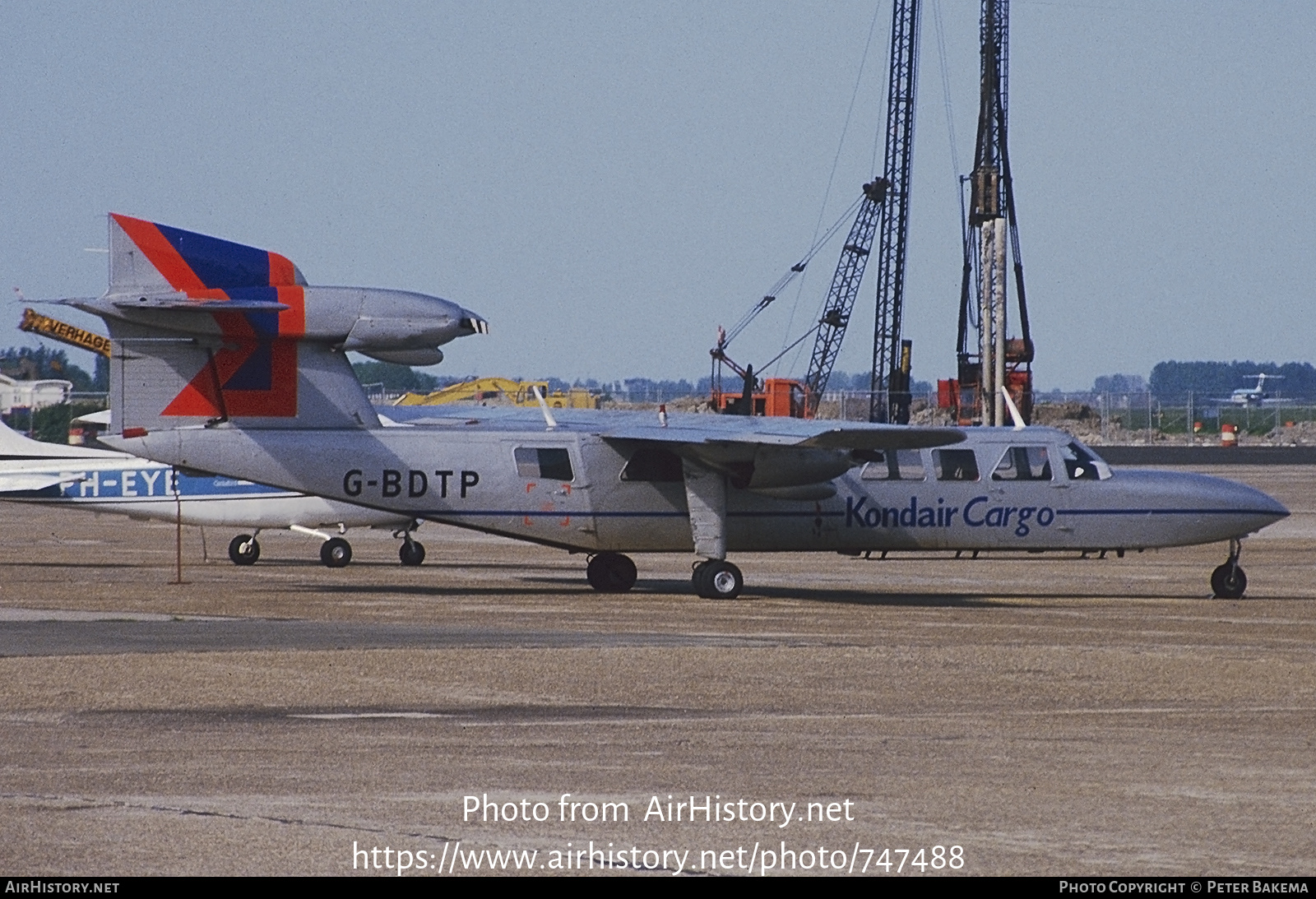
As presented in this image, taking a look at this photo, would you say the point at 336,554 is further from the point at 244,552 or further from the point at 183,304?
the point at 183,304

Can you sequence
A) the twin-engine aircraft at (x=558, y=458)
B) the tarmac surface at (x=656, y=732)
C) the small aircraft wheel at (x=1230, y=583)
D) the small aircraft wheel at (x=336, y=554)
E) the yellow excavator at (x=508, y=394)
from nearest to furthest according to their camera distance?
1. the tarmac surface at (x=656, y=732)
2. the twin-engine aircraft at (x=558, y=458)
3. the small aircraft wheel at (x=1230, y=583)
4. the small aircraft wheel at (x=336, y=554)
5. the yellow excavator at (x=508, y=394)

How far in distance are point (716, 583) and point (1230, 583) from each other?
7258 mm

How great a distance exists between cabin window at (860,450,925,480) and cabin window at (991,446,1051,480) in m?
1.11

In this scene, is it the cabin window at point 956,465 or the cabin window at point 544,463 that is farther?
the cabin window at point 956,465

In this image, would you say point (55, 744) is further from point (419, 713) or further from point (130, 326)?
point (130, 326)

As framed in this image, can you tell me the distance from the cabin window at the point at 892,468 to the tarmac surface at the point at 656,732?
1807mm

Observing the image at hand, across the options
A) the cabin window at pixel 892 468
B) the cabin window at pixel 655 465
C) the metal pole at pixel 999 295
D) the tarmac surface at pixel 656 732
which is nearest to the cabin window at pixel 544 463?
the cabin window at pixel 655 465

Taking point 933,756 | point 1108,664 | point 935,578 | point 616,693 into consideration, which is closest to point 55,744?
point 616,693

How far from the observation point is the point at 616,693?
14.6m

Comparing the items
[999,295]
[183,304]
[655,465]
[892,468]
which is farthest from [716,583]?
[999,295]

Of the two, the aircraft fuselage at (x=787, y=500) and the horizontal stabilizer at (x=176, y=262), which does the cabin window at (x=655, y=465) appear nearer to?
the aircraft fuselage at (x=787, y=500)

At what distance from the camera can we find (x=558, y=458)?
2516 cm

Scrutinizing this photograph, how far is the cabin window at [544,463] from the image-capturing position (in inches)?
984

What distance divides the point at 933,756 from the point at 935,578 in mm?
18388
